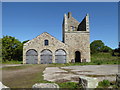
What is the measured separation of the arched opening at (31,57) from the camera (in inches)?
968

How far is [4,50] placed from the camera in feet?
110

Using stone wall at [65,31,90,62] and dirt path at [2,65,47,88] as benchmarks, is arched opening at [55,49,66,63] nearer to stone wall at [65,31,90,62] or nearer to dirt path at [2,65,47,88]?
stone wall at [65,31,90,62]

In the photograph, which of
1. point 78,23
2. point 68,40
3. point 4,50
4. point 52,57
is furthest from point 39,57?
point 78,23

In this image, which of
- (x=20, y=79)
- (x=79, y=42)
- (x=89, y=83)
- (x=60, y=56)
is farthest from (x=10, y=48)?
(x=89, y=83)

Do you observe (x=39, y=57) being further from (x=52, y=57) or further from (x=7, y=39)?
(x=7, y=39)

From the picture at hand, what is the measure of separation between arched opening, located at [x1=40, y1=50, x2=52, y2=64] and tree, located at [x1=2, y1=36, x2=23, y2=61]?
13.5 meters

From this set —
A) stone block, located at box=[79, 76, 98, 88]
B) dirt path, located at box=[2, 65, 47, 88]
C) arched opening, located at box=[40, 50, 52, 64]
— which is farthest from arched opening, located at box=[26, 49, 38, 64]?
stone block, located at box=[79, 76, 98, 88]

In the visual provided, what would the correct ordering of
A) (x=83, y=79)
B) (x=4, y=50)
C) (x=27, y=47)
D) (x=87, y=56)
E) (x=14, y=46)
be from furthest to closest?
1. (x=14, y=46)
2. (x=4, y=50)
3. (x=87, y=56)
4. (x=27, y=47)
5. (x=83, y=79)

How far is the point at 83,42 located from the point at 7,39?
20.6 meters

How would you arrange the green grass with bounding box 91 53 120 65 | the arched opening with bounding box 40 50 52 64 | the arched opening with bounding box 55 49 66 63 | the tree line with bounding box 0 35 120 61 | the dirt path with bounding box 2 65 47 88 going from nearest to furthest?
the dirt path with bounding box 2 65 47 88
the green grass with bounding box 91 53 120 65
the arched opening with bounding box 40 50 52 64
the arched opening with bounding box 55 49 66 63
the tree line with bounding box 0 35 120 61

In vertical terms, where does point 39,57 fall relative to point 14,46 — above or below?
below

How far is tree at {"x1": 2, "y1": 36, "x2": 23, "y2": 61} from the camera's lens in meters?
34.2

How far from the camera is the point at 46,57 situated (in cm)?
2500

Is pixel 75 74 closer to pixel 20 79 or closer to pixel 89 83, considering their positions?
pixel 20 79
